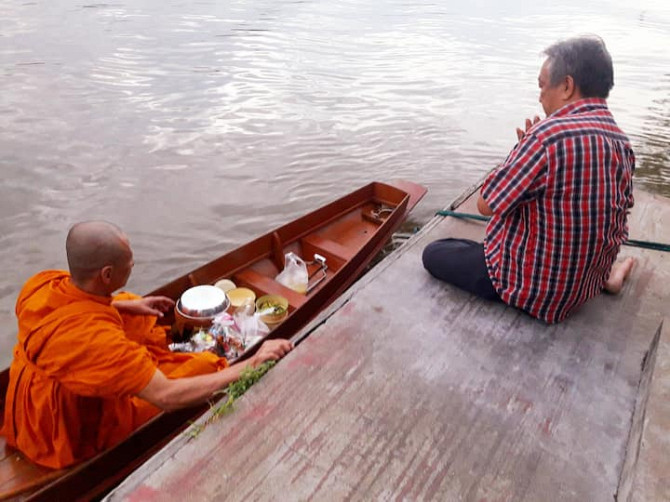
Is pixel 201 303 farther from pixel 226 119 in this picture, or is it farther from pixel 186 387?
pixel 226 119

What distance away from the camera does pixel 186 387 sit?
2.34m

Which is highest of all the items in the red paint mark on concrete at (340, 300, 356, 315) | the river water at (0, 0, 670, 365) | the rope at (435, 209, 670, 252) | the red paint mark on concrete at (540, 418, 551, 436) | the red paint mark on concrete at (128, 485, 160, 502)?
the red paint mark on concrete at (128, 485, 160, 502)

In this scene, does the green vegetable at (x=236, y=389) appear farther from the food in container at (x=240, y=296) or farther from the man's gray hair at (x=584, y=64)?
the man's gray hair at (x=584, y=64)

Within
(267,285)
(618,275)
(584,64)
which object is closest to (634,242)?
(618,275)

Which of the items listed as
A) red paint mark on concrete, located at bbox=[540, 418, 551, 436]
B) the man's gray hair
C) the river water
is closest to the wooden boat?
the river water

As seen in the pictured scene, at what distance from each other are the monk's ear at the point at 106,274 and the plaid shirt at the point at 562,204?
1922 mm

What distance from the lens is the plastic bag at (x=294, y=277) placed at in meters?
4.50

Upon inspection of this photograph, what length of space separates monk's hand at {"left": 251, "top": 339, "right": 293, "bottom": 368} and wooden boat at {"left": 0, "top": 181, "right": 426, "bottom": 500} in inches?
29.6

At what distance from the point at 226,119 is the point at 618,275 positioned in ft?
28.9

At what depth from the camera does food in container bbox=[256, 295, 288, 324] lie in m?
3.87

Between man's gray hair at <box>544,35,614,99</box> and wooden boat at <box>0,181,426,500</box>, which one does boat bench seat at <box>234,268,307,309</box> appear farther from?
man's gray hair at <box>544,35,614,99</box>

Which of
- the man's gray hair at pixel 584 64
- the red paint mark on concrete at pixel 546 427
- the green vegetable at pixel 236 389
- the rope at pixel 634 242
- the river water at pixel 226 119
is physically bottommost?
the river water at pixel 226 119

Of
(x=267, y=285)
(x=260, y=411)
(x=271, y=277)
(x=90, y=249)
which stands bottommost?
(x=271, y=277)

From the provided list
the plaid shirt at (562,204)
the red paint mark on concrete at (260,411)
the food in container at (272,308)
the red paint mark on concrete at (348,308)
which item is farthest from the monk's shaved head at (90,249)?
the plaid shirt at (562,204)
